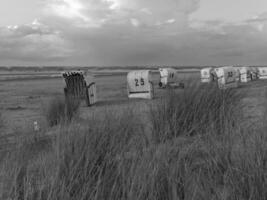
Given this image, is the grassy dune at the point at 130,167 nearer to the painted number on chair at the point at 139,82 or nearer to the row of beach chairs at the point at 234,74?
the row of beach chairs at the point at 234,74

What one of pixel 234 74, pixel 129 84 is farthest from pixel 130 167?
pixel 234 74

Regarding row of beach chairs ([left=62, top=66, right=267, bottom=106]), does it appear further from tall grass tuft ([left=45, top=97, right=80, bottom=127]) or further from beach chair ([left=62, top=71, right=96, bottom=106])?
tall grass tuft ([left=45, top=97, right=80, bottom=127])

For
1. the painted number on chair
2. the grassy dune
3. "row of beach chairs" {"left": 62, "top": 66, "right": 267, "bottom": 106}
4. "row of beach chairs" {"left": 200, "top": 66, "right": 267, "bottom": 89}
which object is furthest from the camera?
"row of beach chairs" {"left": 200, "top": 66, "right": 267, "bottom": 89}

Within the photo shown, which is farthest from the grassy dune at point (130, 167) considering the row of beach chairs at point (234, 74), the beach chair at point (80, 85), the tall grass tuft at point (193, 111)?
the row of beach chairs at point (234, 74)

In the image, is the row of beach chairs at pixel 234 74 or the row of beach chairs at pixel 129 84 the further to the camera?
the row of beach chairs at pixel 234 74

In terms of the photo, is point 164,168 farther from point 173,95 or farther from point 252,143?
point 173,95

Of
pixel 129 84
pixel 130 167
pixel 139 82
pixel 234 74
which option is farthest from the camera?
pixel 234 74

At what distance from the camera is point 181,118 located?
13.6 ft

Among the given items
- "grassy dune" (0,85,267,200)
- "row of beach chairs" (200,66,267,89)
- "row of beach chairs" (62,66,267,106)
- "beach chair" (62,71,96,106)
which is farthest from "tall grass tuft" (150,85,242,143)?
"row of beach chairs" (200,66,267,89)

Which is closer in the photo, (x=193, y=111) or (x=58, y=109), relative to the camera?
(x=193, y=111)

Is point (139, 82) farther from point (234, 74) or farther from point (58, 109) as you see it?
point (234, 74)

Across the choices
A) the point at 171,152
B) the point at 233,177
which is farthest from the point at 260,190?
the point at 171,152

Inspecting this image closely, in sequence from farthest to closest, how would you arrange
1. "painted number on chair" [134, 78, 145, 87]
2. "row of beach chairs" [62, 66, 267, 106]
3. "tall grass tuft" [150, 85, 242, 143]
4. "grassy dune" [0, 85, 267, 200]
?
1. "painted number on chair" [134, 78, 145, 87]
2. "row of beach chairs" [62, 66, 267, 106]
3. "tall grass tuft" [150, 85, 242, 143]
4. "grassy dune" [0, 85, 267, 200]

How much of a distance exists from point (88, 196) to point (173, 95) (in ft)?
8.75
